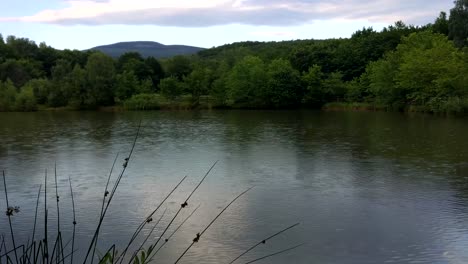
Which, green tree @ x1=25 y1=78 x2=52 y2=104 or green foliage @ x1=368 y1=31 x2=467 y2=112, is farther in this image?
green tree @ x1=25 y1=78 x2=52 y2=104

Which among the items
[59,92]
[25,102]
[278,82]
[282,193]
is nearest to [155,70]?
[59,92]

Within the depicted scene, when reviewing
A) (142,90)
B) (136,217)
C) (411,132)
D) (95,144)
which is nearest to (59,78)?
(142,90)

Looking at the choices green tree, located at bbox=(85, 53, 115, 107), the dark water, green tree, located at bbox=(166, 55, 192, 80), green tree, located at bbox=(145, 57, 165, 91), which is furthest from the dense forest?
the dark water

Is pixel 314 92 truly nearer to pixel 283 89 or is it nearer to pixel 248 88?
pixel 283 89

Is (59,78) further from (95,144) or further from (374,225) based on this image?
(374,225)

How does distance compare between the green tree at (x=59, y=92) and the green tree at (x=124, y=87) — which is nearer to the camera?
the green tree at (x=59, y=92)

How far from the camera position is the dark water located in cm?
554

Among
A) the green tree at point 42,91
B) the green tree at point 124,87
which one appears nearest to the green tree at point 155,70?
the green tree at point 124,87

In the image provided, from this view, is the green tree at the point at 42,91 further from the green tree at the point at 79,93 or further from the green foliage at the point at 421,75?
the green foliage at the point at 421,75

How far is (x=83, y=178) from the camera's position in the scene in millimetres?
9453

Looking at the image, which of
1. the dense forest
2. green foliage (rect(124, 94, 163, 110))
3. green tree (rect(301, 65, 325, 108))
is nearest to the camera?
the dense forest

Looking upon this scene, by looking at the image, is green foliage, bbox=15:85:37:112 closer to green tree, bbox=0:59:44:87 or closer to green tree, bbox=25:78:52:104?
green tree, bbox=25:78:52:104

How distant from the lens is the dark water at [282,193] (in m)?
5.54

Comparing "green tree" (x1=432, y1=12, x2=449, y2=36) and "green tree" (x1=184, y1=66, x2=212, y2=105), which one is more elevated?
"green tree" (x1=432, y1=12, x2=449, y2=36)
